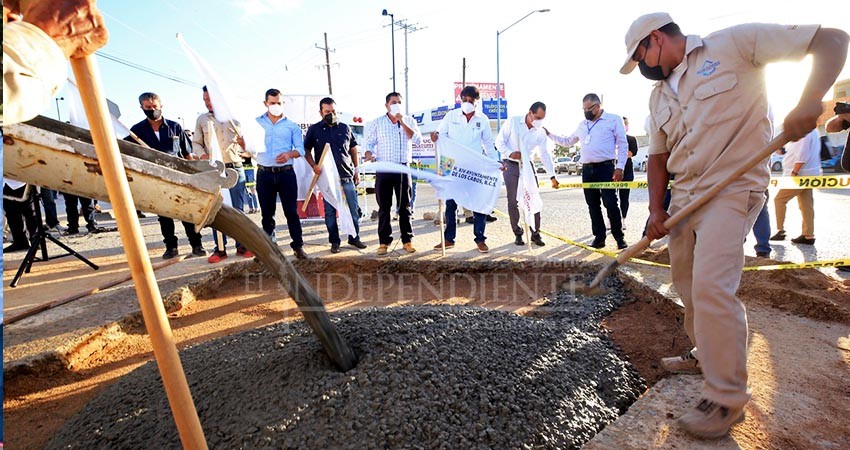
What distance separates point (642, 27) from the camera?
2.05 meters

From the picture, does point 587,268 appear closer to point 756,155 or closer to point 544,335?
point 544,335

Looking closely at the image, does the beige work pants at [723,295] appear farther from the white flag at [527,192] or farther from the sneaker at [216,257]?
the sneaker at [216,257]

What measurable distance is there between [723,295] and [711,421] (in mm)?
505

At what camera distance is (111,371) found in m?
2.87

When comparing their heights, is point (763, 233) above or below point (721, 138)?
below

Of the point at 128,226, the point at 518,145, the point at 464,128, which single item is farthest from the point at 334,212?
the point at 128,226

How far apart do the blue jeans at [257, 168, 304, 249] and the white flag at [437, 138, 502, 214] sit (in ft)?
5.77

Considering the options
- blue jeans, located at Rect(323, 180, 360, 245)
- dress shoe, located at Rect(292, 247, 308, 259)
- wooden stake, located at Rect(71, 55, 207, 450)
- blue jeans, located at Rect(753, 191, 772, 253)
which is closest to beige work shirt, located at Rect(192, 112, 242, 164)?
blue jeans, located at Rect(323, 180, 360, 245)

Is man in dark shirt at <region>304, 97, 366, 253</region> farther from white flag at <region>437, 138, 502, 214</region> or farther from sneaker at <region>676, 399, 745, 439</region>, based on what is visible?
sneaker at <region>676, 399, 745, 439</region>

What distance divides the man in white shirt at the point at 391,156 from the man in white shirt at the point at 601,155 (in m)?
2.18

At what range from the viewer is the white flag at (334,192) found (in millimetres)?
5488

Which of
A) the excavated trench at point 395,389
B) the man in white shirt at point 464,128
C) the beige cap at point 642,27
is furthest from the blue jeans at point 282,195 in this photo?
the beige cap at point 642,27

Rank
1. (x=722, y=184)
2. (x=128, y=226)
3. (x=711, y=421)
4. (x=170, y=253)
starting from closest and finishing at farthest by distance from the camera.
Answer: (x=128, y=226) → (x=711, y=421) → (x=722, y=184) → (x=170, y=253)

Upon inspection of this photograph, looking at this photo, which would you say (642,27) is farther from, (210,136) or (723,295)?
(210,136)
